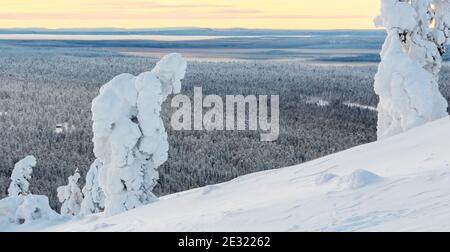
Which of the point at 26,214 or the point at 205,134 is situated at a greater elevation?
the point at 26,214

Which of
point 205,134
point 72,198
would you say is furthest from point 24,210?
point 205,134

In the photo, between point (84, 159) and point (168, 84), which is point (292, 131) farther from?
point (168, 84)

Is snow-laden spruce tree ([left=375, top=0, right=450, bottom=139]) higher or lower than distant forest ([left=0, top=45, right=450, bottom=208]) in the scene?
higher

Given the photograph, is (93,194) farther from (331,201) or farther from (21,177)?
(331,201)

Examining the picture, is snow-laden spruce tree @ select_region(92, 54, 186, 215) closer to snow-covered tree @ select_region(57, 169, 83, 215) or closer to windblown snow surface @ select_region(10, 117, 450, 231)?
windblown snow surface @ select_region(10, 117, 450, 231)

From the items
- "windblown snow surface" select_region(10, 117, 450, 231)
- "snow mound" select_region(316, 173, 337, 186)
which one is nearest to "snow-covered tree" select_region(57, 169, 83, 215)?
"windblown snow surface" select_region(10, 117, 450, 231)
